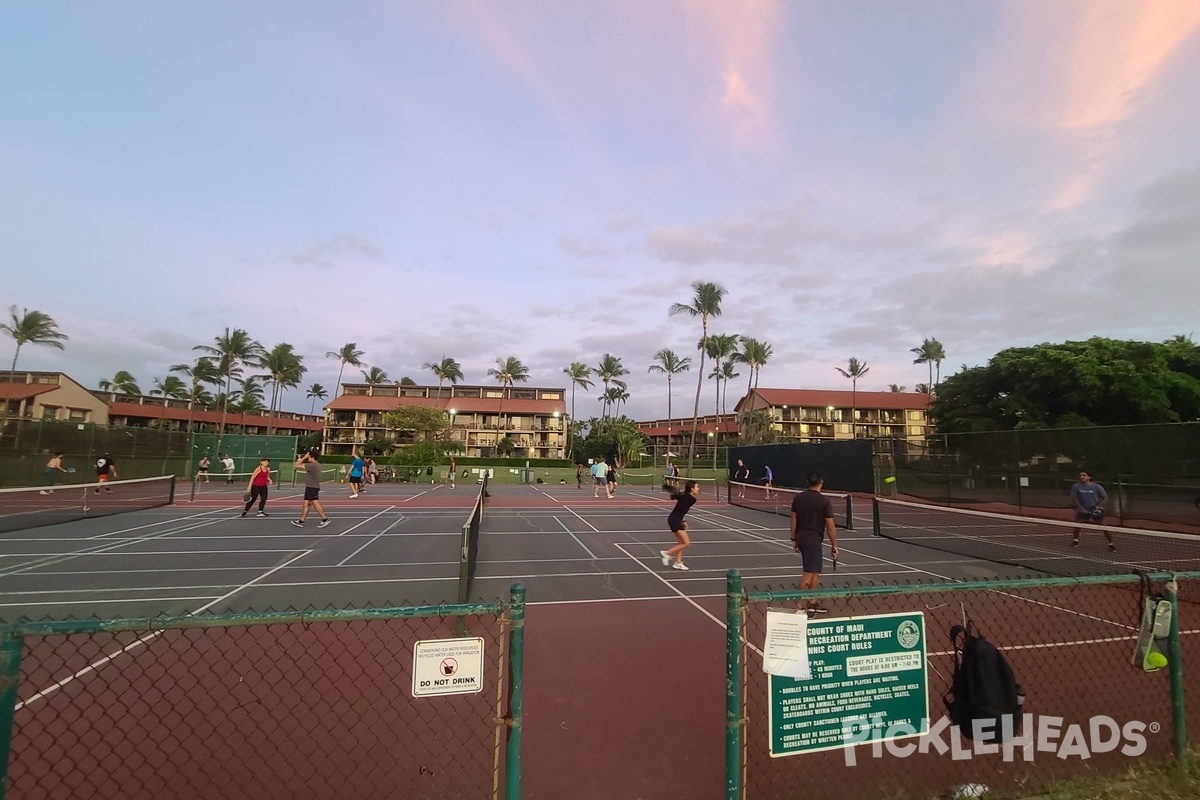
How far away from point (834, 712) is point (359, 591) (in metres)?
7.65

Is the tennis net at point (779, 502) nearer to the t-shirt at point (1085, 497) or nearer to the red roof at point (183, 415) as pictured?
the t-shirt at point (1085, 497)

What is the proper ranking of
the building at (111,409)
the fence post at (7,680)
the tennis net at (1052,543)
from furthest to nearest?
1. the building at (111,409)
2. the tennis net at (1052,543)
3. the fence post at (7,680)

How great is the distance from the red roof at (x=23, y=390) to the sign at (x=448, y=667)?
77373 mm

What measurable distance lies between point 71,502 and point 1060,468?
34.0 metres

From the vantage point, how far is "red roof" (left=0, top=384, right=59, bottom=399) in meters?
55.4

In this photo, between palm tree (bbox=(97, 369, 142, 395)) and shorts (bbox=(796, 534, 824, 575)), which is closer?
shorts (bbox=(796, 534, 824, 575))

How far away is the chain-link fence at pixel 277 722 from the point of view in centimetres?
264

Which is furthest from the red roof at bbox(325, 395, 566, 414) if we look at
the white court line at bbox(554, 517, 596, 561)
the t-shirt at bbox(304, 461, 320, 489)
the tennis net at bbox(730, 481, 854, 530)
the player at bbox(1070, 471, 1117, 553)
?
the player at bbox(1070, 471, 1117, 553)

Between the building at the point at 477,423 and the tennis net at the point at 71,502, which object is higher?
the building at the point at 477,423

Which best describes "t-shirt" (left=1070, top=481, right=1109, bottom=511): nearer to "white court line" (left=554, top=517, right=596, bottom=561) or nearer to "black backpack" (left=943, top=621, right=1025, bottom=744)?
"white court line" (left=554, top=517, right=596, bottom=561)

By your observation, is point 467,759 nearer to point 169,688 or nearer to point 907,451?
point 169,688

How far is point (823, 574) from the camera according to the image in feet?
34.2

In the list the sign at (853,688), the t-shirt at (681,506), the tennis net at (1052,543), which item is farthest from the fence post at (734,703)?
the tennis net at (1052,543)

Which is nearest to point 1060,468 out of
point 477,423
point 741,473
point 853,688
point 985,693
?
point 741,473
